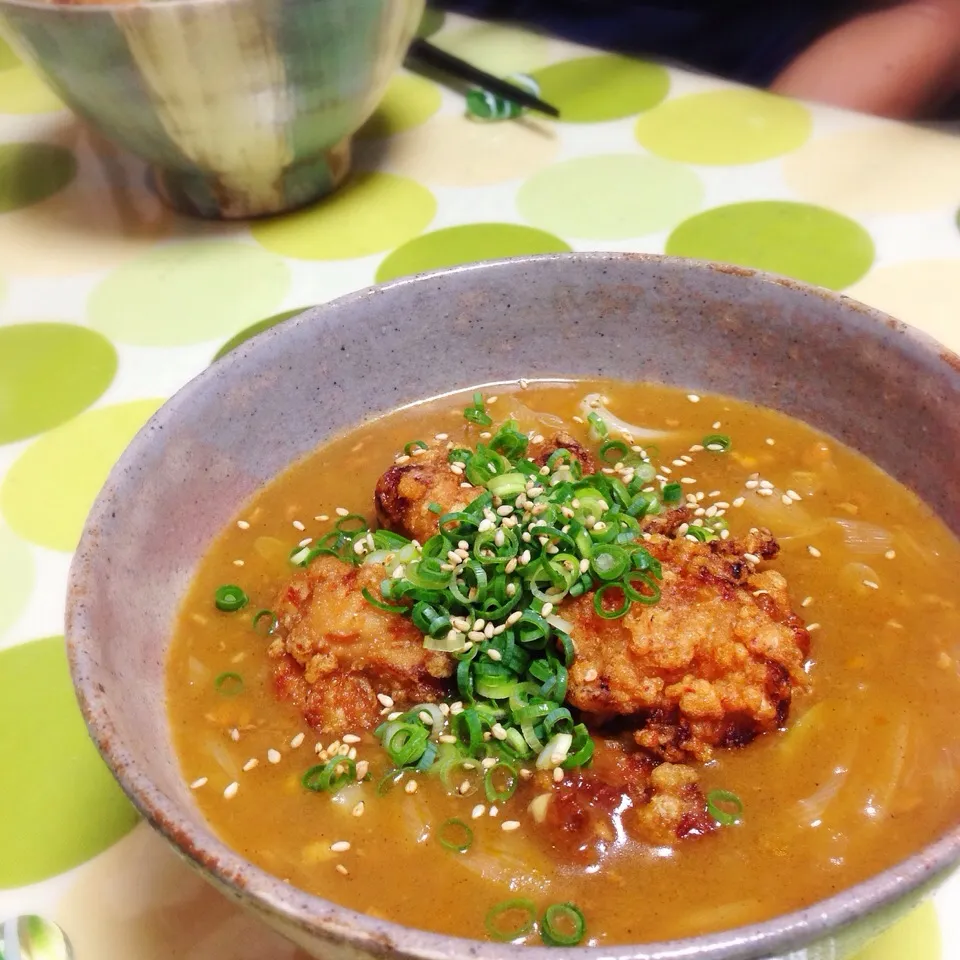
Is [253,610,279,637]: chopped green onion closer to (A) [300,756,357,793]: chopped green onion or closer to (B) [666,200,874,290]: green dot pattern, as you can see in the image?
(A) [300,756,357,793]: chopped green onion

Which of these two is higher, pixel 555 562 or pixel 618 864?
pixel 555 562

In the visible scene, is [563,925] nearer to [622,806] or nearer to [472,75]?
[622,806]

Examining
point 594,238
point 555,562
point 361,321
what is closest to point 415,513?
point 555,562

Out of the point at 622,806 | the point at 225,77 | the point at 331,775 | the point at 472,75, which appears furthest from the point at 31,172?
the point at 622,806

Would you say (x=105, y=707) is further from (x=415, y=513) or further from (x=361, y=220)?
(x=361, y=220)

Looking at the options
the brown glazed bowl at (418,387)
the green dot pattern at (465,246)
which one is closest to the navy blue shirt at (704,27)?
the green dot pattern at (465,246)
